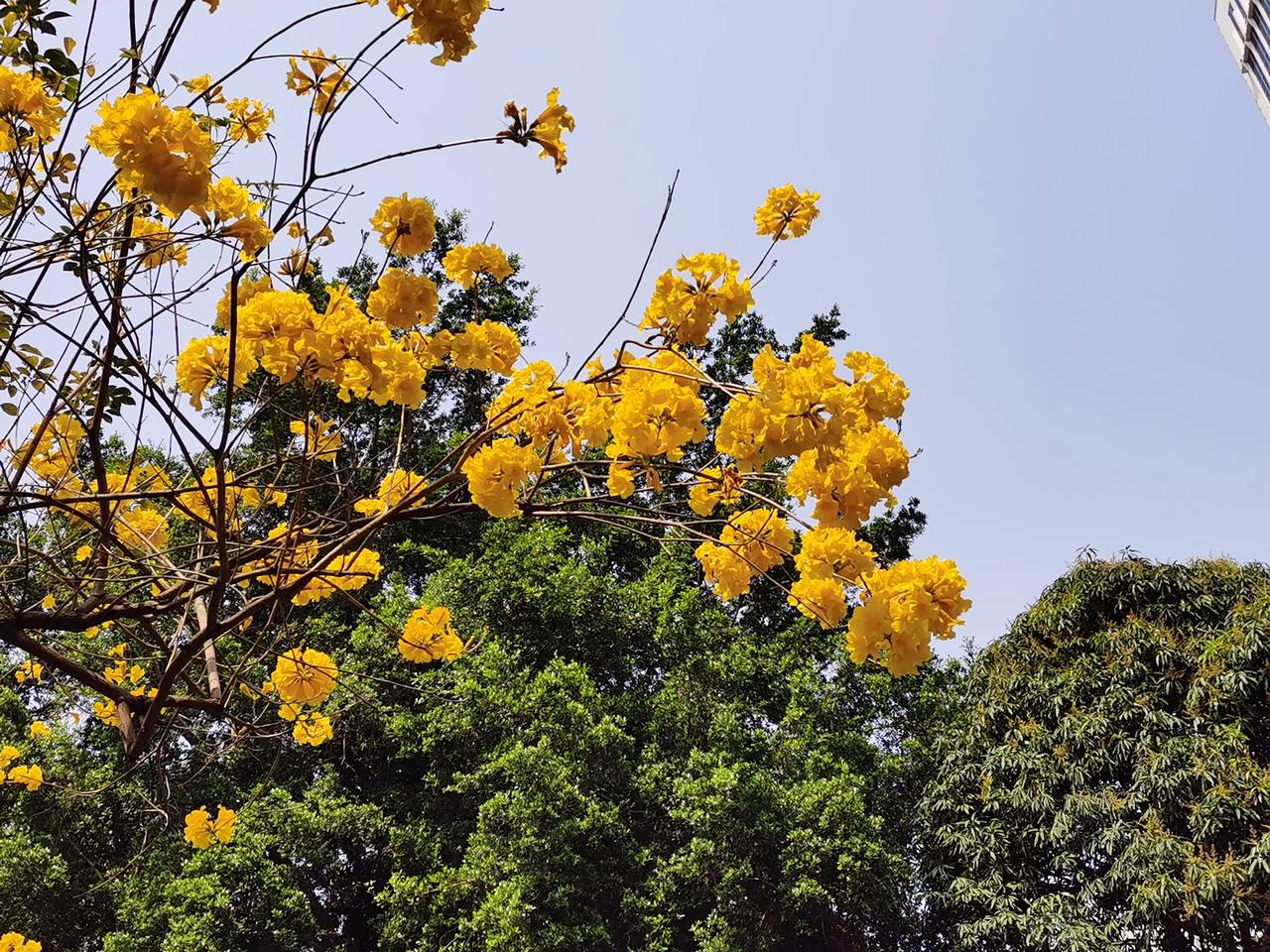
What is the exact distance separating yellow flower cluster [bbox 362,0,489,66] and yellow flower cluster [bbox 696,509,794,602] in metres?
0.93

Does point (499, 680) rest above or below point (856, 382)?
above

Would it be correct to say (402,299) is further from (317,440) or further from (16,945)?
(16,945)

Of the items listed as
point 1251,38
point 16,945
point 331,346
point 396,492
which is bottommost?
point 16,945

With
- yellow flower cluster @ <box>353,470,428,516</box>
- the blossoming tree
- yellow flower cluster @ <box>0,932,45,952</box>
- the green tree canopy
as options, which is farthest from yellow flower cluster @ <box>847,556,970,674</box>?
the green tree canopy

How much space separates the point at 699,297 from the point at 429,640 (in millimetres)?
1047

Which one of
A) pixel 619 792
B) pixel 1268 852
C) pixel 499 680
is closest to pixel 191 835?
pixel 499 680

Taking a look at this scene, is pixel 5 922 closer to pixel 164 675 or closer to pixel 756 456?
pixel 164 675

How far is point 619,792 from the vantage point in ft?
23.3

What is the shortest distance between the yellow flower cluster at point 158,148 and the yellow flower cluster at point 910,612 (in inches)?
47.0

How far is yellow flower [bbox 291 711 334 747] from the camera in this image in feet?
8.30

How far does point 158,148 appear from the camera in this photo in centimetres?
123

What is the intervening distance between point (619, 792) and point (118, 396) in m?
5.98

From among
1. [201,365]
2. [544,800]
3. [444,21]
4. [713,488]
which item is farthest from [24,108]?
[544,800]

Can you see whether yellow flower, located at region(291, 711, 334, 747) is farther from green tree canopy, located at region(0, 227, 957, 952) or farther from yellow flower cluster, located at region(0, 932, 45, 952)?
green tree canopy, located at region(0, 227, 957, 952)
